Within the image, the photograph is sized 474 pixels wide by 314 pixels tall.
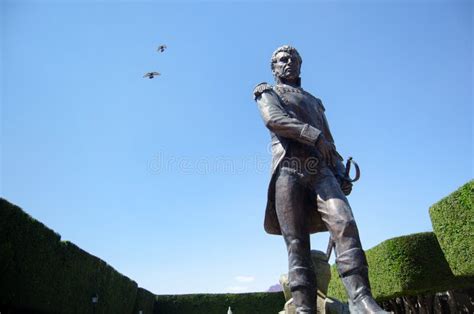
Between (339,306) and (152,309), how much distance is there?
30.7 meters

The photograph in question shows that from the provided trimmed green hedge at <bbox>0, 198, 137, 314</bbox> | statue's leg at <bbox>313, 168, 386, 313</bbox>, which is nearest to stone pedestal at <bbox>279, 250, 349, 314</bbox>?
statue's leg at <bbox>313, 168, 386, 313</bbox>

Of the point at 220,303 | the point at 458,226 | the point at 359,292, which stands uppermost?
the point at 458,226

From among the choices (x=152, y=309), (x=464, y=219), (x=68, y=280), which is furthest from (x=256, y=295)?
(x=464, y=219)

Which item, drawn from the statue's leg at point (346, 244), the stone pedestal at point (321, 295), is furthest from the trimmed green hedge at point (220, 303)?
the statue's leg at point (346, 244)

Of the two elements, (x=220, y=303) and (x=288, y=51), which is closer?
(x=288, y=51)

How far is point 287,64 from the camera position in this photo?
475cm

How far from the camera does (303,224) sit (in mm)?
4066

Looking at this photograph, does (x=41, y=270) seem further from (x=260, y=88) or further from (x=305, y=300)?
(x=305, y=300)

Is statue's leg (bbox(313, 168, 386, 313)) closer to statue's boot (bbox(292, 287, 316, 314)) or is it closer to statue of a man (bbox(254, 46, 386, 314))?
statue of a man (bbox(254, 46, 386, 314))

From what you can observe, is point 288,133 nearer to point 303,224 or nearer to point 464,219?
point 303,224

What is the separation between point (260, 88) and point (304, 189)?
1216mm

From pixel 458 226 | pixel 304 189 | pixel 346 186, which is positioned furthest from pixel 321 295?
pixel 458 226

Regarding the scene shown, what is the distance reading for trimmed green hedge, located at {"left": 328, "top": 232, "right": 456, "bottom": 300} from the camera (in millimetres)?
20062

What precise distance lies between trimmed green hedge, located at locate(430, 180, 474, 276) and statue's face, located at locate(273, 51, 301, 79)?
534 inches
